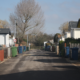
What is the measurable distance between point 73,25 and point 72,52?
23.4m

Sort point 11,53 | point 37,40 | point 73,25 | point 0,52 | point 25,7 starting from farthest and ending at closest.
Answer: point 37,40 < point 25,7 < point 73,25 < point 11,53 < point 0,52

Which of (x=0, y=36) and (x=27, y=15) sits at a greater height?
(x=27, y=15)

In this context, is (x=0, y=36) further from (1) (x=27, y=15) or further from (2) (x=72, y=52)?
(2) (x=72, y=52)

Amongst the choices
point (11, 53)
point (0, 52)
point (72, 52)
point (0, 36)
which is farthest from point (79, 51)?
point (0, 36)

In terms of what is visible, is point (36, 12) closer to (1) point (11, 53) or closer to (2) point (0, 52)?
(1) point (11, 53)

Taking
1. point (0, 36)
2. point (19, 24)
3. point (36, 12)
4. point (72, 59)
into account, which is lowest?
point (72, 59)

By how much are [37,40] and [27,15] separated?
29.1 m

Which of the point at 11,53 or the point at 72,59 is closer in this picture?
the point at 72,59

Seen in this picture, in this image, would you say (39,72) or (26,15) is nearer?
(39,72)

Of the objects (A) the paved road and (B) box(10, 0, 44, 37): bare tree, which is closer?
(A) the paved road

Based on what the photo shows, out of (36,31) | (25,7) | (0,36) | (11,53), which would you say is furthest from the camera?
(36,31)

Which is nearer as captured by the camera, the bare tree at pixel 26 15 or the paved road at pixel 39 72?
the paved road at pixel 39 72

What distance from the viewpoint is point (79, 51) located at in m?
17.3

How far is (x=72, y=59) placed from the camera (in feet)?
55.8
